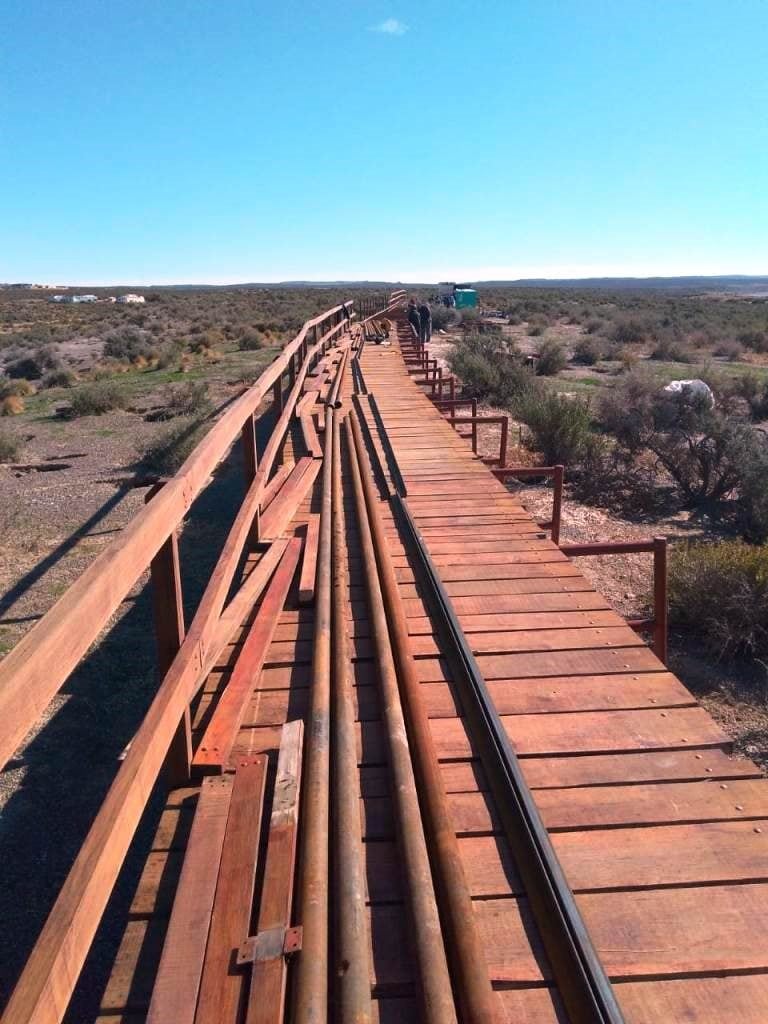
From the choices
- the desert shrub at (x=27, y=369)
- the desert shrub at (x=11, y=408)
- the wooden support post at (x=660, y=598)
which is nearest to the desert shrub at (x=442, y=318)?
the desert shrub at (x=27, y=369)

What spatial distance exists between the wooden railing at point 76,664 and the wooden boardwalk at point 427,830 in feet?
0.45

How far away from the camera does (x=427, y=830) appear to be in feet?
7.68

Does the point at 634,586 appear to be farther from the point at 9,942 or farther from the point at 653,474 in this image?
the point at 9,942

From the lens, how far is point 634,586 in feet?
25.1

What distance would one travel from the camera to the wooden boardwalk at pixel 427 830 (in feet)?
6.11

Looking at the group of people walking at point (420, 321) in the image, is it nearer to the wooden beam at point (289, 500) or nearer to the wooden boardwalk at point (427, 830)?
the wooden beam at point (289, 500)

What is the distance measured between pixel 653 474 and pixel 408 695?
9.72 meters

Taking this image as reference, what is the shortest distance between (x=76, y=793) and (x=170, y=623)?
2304 millimetres

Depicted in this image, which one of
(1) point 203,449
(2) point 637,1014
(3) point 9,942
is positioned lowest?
(3) point 9,942

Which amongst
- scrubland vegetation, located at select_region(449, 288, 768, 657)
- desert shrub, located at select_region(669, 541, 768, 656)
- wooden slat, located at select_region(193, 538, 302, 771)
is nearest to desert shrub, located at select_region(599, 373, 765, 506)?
scrubland vegetation, located at select_region(449, 288, 768, 657)

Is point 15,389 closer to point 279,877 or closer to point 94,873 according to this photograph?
point 279,877

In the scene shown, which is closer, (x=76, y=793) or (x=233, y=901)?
(x=233, y=901)

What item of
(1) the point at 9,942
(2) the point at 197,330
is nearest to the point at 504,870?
(1) the point at 9,942

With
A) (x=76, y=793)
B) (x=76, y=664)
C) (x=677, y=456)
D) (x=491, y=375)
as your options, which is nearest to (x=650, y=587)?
(x=677, y=456)
